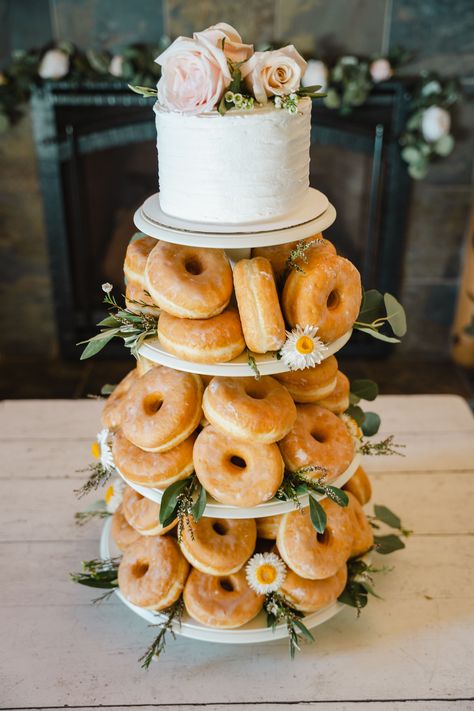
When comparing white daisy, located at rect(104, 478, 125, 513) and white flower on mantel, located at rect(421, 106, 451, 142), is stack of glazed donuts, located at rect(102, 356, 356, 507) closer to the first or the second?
white daisy, located at rect(104, 478, 125, 513)

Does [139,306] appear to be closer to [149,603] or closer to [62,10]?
[149,603]

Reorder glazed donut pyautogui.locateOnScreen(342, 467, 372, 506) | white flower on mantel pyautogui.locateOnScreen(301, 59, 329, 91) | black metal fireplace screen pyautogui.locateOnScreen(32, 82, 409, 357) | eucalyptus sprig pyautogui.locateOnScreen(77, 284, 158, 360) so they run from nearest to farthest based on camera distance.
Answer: eucalyptus sprig pyautogui.locateOnScreen(77, 284, 158, 360) < glazed donut pyautogui.locateOnScreen(342, 467, 372, 506) < white flower on mantel pyautogui.locateOnScreen(301, 59, 329, 91) < black metal fireplace screen pyautogui.locateOnScreen(32, 82, 409, 357)

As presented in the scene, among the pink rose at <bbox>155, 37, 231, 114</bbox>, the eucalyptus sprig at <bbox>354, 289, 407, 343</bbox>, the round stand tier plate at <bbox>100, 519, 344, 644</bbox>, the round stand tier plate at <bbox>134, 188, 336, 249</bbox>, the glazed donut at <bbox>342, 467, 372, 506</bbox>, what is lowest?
the round stand tier plate at <bbox>100, 519, 344, 644</bbox>

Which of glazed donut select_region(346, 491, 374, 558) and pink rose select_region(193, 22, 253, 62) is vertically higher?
pink rose select_region(193, 22, 253, 62)

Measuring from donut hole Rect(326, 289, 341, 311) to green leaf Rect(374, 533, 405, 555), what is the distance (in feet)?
1.71

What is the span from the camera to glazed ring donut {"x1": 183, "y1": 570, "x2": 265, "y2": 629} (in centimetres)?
117

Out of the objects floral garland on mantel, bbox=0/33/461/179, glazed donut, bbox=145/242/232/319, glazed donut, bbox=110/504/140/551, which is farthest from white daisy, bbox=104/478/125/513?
floral garland on mantel, bbox=0/33/461/179

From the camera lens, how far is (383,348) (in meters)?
3.23

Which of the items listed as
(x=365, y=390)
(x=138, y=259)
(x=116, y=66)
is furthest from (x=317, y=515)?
(x=116, y=66)

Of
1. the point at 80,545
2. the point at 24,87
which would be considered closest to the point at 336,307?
the point at 80,545

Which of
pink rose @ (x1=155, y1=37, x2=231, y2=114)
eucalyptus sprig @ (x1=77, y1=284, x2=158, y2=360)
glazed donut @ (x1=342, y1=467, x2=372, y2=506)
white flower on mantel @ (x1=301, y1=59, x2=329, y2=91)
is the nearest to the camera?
pink rose @ (x1=155, y1=37, x2=231, y2=114)

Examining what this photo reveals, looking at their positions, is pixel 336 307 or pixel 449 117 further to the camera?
pixel 449 117

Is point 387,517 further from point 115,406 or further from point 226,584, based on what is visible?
point 115,406

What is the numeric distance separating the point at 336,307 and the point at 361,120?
1924mm
